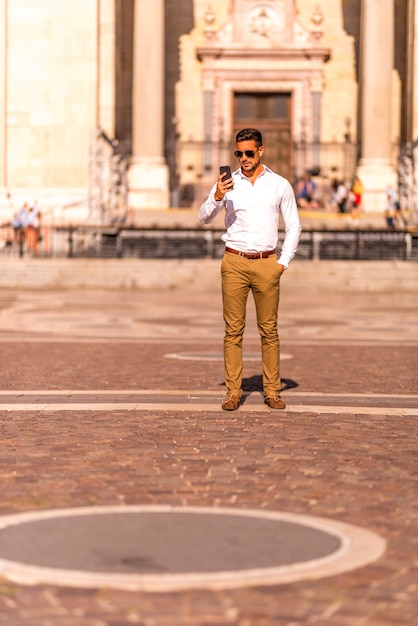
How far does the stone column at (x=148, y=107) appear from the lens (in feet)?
154

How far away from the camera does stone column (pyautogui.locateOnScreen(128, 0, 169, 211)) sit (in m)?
47.0

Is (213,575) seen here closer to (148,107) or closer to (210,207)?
(210,207)

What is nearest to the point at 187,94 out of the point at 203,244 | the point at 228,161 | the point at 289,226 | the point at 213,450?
the point at 228,161

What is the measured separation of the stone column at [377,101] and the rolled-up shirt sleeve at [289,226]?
35.9m

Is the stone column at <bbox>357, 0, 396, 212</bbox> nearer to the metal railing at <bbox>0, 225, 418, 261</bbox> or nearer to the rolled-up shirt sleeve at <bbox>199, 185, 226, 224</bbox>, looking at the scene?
the metal railing at <bbox>0, 225, 418, 261</bbox>

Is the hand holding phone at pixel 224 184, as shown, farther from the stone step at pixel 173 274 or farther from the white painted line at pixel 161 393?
the stone step at pixel 173 274

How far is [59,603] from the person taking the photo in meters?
5.00

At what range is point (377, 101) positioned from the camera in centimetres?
4672

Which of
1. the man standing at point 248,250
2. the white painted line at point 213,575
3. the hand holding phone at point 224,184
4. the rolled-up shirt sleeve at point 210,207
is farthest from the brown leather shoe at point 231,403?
the white painted line at point 213,575

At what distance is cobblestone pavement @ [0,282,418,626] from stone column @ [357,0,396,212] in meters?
28.0

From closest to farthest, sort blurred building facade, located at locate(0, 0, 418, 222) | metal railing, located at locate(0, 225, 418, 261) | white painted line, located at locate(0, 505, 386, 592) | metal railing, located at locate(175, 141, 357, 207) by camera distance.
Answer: white painted line, located at locate(0, 505, 386, 592), metal railing, located at locate(0, 225, 418, 261), blurred building facade, located at locate(0, 0, 418, 222), metal railing, located at locate(175, 141, 357, 207)

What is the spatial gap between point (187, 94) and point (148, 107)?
4.82 metres

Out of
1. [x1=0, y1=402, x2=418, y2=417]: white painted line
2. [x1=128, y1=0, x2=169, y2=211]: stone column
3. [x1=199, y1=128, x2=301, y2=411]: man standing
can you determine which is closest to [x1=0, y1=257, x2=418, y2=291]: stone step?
[x1=128, y1=0, x2=169, y2=211]: stone column

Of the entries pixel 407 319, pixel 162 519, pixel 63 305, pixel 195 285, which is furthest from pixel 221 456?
pixel 195 285
